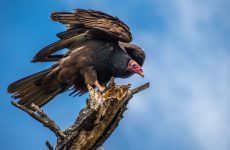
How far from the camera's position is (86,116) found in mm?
5988

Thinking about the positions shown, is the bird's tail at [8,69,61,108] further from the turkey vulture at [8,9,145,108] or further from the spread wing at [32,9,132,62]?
the spread wing at [32,9,132,62]

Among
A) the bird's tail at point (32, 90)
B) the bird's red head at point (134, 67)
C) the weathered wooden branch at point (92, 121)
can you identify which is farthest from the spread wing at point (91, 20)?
the weathered wooden branch at point (92, 121)

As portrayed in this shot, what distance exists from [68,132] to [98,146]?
17.8 inches

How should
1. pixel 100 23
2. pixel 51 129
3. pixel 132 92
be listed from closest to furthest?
pixel 51 129
pixel 132 92
pixel 100 23

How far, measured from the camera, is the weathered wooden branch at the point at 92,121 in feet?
19.1

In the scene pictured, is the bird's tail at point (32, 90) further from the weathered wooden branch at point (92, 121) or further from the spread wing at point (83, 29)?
the weathered wooden branch at point (92, 121)

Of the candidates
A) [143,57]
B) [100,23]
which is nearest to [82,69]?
[100,23]

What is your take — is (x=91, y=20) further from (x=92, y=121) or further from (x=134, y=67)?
(x=92, y=121)

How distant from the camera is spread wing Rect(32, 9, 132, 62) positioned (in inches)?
310

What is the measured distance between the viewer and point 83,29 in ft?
26.7

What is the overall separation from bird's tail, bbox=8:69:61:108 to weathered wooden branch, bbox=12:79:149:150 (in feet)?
7.10

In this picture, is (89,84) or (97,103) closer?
(97,103)

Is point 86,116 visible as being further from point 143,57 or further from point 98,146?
point 143,57

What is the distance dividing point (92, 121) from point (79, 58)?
7.74 ft
